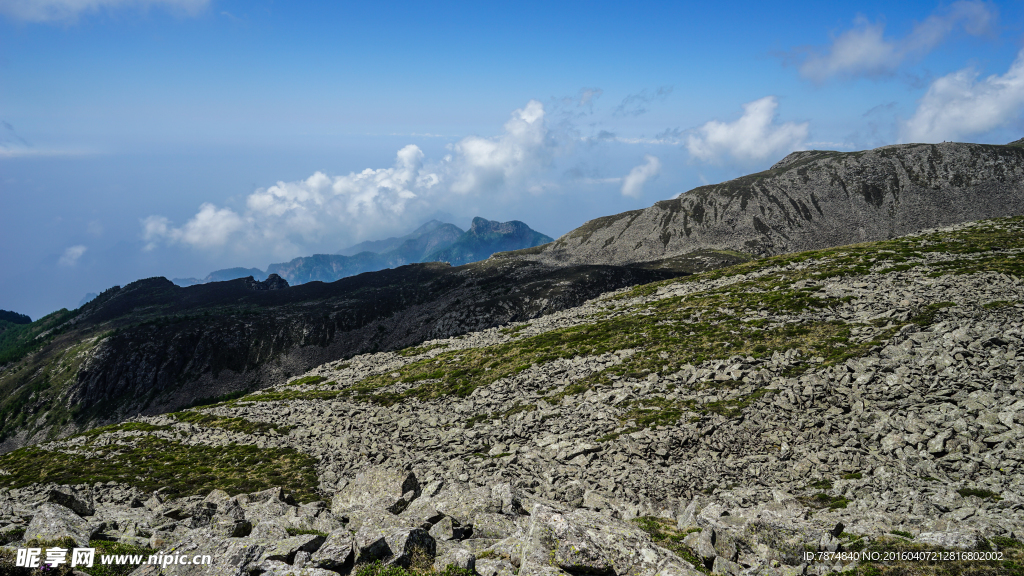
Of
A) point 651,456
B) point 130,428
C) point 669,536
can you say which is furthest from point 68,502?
point 130,428

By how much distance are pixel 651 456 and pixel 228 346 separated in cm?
16370

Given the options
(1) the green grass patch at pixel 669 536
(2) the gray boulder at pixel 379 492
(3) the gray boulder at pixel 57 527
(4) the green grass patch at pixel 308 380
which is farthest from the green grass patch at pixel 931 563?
(4) the green grass patch at pixel 308 380

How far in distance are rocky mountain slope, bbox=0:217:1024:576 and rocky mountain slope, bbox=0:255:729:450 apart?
79876mm

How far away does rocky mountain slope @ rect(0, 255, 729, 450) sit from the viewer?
136250 mm

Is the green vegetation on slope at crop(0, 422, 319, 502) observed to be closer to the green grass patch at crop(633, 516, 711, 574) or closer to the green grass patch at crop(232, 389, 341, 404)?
the green grass patch at crop(232, 389, 341, 404)

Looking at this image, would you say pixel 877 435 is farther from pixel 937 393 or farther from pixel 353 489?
pixel 353 489

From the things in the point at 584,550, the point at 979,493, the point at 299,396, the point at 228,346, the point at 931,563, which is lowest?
the point at 979,493

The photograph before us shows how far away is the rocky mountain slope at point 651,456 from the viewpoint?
51.3ft

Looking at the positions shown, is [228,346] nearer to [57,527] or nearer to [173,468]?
[173,468]

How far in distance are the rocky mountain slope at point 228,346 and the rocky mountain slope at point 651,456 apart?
7988 centimetres

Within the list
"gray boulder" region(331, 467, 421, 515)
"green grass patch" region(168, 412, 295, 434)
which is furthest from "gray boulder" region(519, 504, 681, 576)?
"green grass patch" region(168, 412, 295, 434)

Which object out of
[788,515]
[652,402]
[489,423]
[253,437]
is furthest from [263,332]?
[788,515]

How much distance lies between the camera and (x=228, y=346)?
496 ft

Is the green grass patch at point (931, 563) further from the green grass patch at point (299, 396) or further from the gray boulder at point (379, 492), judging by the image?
the green grass patch at point (299, 396)
